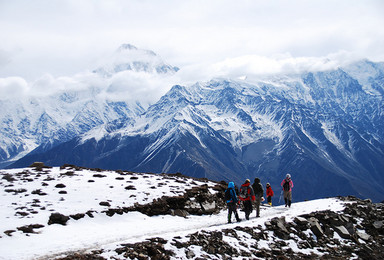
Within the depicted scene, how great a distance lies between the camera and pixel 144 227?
3062 cm

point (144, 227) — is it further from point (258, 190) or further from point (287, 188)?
point (287, 188)

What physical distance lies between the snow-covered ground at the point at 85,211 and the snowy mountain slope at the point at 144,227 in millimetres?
69

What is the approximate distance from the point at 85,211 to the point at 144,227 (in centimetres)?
550

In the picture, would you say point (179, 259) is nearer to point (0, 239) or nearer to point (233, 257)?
point (233, 257)

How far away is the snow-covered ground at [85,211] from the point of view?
81.3 ft

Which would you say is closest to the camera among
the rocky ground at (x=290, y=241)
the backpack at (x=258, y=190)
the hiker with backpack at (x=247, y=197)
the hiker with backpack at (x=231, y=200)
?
the rocky ground at (x=290, y=241)

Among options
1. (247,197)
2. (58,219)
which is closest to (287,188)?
(247,197)

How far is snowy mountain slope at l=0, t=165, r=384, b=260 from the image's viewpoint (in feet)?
77.8

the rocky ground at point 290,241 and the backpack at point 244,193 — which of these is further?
the backpack at point 244,193

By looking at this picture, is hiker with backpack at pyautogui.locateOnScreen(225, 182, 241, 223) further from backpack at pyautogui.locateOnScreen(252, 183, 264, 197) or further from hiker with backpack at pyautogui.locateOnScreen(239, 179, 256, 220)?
backpack at pyautogui.locateOnScreen(252, 183, 264, 197)

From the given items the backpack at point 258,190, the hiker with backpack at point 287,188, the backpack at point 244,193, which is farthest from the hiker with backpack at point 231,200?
the hiker with backpack at point 287,188

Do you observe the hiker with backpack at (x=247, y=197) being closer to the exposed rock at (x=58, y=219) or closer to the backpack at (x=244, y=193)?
the backpack at (x=244, y=193)

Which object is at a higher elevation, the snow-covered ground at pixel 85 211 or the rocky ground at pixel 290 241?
the snow-covered ground at pixel 85 211

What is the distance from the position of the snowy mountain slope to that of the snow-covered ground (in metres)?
0.07
